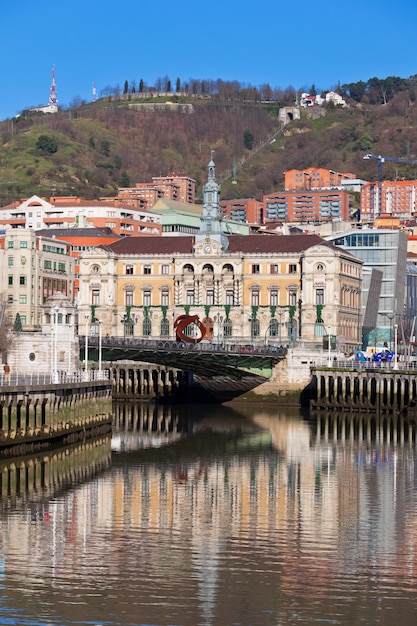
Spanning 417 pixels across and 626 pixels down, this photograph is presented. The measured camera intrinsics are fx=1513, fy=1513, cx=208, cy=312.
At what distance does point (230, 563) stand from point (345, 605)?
6.15 metres

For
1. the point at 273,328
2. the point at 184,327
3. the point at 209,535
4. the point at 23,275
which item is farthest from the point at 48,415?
the point at 23,275

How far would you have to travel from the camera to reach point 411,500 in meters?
63.9

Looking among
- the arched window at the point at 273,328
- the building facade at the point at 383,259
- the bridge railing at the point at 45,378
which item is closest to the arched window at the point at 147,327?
the arched window at the point at 273,328

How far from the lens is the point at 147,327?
162 metres

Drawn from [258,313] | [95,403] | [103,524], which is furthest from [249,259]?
[103,524]

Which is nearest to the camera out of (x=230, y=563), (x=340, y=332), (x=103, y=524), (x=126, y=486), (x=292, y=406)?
(x=230, y=563)

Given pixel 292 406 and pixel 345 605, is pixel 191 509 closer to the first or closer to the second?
pixel 345 605

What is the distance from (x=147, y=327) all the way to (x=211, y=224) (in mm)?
13730

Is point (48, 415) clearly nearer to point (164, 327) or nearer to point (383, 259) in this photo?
point (164, 327)

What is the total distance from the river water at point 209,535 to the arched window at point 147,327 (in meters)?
71.5

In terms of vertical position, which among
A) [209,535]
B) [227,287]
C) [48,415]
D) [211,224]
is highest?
[211,224]

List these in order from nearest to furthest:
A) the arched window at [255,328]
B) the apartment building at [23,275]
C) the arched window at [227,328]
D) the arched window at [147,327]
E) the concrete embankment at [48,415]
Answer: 1. the concrete embankment at [48,415]
2. the arched window at [255,328]
3. the arched window at [227,328]
4. the arched window at [147,327]
5. the apartment building at [23,275]

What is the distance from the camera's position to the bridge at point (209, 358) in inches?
4970

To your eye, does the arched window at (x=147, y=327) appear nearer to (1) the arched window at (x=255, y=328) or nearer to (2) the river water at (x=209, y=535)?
(1) the arched window at (x=255, y=328)
